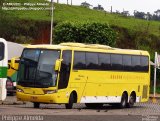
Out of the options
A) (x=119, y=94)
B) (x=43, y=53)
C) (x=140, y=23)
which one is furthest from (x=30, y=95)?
(x=140, y=23)

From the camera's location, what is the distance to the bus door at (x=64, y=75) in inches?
1078

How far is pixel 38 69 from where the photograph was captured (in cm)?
2722

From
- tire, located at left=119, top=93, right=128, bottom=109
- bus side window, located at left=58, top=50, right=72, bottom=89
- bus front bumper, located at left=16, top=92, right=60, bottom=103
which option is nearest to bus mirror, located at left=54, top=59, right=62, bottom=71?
bus side window, located at left=58, top=50, right=72, bottom=89

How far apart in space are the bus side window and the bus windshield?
15.0 inches

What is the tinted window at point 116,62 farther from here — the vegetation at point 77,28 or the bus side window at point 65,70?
the vegetation at point 77,28

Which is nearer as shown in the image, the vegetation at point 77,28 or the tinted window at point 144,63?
the tinted window at point 144,63

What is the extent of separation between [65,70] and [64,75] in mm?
232

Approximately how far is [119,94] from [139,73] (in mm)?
2362

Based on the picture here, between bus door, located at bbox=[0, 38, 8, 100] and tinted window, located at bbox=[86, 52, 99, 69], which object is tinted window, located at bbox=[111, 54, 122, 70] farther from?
bus door, located at bbox=[0, 38, 8, 100]

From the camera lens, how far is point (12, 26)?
186ft

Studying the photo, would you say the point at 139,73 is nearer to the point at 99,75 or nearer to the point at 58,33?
the point at 99,75

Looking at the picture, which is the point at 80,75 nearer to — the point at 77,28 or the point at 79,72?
the point at 79,72

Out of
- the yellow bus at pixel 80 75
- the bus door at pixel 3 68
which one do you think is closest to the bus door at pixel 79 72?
the yellow bus at pixel 80 75

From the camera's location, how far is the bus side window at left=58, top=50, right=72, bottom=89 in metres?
27.5
